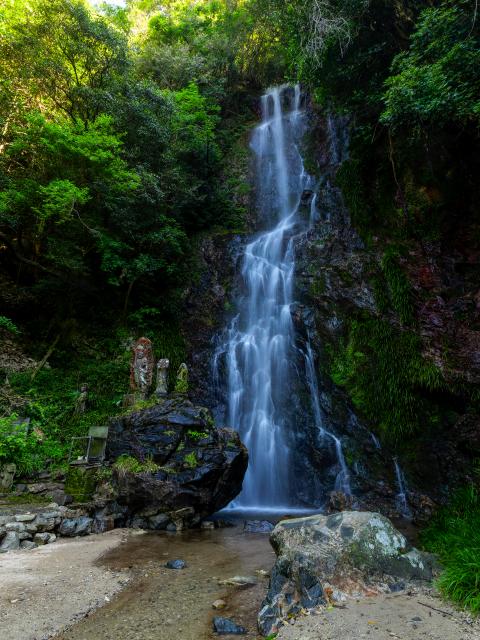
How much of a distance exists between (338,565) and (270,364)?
8.30 meters

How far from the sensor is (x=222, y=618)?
4.06 meters

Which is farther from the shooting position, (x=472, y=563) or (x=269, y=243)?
(x=269, y=243)

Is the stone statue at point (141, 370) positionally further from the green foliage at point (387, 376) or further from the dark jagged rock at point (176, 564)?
the green foliage at point (387, 376)

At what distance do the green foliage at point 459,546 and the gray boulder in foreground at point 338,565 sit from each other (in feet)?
1.13

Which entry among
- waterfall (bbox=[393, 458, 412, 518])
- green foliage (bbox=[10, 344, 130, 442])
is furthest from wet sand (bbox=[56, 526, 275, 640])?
green foliage (bbox=[10, 344, 130, 442])

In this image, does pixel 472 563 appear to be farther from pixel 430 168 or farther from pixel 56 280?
pixel 56 280

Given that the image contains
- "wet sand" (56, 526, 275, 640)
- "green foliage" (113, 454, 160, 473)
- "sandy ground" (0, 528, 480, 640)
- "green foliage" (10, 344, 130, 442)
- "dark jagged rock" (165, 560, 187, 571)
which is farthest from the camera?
"green foliage" (10, 344, 130, 442)

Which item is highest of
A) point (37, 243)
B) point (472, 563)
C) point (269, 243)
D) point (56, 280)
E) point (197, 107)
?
point (197, 107)

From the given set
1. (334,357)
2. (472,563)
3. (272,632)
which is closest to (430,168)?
(334,357)

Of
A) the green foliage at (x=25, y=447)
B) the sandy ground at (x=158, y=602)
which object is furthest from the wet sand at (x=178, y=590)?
the green foliage at (x=25, y=447)

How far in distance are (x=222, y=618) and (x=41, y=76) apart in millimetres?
16205

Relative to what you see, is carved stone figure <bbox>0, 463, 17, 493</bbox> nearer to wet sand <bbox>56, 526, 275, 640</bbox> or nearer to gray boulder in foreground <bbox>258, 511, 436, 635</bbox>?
wet sand <bbox>56, 526, 275, 640</bbox>

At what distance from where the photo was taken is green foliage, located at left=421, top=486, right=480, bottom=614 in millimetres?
3809

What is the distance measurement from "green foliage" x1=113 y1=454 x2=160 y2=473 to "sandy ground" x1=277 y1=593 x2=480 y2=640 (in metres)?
5.45
